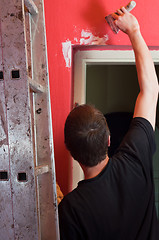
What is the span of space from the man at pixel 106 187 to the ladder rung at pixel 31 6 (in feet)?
1.41

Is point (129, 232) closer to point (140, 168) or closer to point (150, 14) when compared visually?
point (140, 168)

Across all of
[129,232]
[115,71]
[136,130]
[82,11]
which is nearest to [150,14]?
[82,11]

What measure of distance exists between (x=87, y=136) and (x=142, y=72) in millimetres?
500

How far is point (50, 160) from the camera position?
3.20 ft

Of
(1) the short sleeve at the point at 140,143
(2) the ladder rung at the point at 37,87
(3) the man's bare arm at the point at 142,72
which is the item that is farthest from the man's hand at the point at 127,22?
(2) the ladder rung at the point at 37,87

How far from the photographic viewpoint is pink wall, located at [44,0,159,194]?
1.52 m

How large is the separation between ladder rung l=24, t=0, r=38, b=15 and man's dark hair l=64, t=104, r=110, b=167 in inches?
→ 17.2

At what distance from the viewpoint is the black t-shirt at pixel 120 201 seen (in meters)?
0.97

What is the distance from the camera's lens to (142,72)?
1.26 meters

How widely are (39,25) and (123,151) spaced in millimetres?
649

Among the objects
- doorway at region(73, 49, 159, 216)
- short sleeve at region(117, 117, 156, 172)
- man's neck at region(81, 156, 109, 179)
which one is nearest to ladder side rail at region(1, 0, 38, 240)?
man's neck at region(81, 156, 109, 179)

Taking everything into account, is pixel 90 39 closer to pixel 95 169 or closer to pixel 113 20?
pixel 113 20

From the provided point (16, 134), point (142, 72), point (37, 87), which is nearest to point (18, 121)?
point (16, 134)

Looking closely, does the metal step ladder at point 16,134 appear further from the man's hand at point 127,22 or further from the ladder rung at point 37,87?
the man's hand at point 127,22
